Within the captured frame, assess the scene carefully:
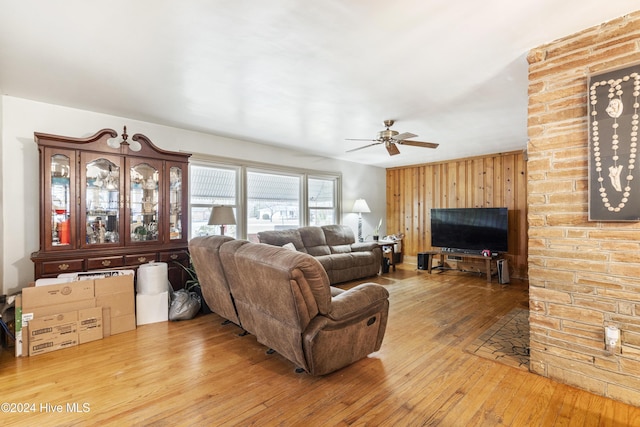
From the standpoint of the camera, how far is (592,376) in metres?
2.10

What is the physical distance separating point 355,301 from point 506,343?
1.68 metres

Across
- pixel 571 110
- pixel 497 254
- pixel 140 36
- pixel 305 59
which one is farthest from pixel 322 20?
pixel 497 254

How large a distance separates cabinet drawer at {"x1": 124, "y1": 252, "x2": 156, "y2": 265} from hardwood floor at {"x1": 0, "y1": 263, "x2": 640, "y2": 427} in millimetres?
881

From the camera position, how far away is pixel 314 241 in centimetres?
574

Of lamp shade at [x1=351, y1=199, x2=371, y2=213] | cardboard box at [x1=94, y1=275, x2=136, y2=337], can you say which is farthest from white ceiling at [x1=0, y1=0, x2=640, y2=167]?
lamp shade at [x1=351, y1=199, x2=371, y2=213]

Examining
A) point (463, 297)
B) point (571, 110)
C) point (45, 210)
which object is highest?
point (571, 110)

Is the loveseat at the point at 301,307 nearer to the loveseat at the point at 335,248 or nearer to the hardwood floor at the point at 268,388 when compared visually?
the hardwood floor at the point at 268,388

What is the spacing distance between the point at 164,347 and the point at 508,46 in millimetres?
3866

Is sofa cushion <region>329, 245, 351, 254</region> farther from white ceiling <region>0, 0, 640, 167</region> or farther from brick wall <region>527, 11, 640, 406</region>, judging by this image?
brick wall <region>527, 11, 640, 406</region>

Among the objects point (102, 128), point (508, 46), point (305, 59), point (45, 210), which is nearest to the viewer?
point (508, 46)

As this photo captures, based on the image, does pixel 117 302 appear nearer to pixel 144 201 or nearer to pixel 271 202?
pixel 144 201

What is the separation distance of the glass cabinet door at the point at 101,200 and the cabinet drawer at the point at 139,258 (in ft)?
0.77

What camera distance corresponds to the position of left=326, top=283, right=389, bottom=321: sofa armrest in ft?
7.32

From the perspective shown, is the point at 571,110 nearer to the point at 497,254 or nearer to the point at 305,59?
the point at 305,59
